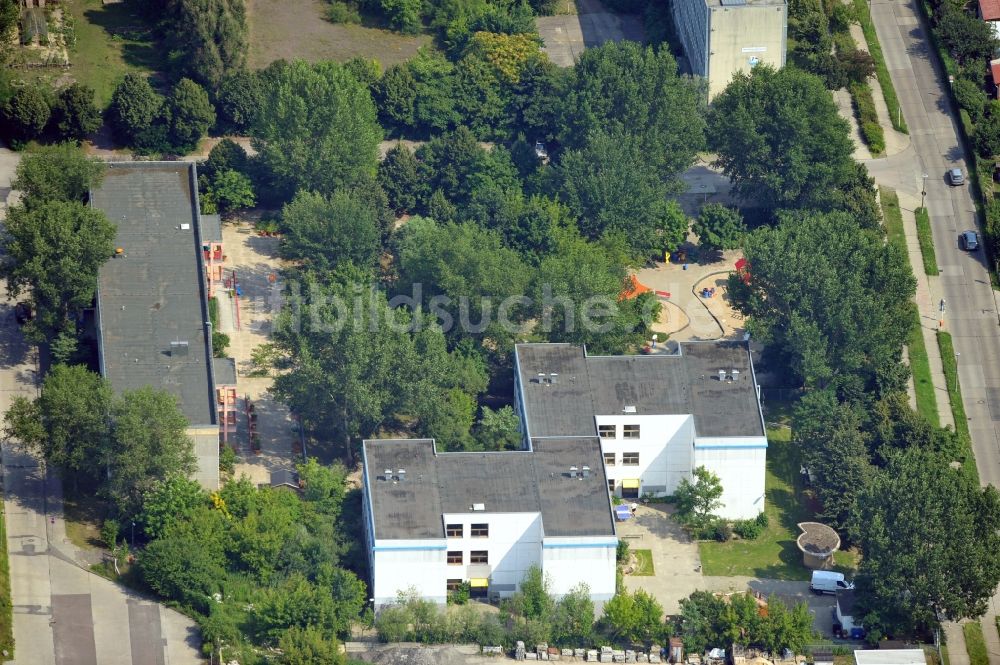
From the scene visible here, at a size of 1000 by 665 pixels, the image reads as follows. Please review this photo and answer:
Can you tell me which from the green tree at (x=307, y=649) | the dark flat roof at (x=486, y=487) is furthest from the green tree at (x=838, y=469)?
the green tree at (x=307, y=649)

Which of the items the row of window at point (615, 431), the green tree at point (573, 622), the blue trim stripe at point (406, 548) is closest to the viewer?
the green tree at point (573, 622)

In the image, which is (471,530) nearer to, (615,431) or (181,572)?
(615,431)

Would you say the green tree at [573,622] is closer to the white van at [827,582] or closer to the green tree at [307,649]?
the green tree at [307,649]

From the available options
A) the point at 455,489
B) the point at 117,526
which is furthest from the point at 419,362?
the point at 117,526

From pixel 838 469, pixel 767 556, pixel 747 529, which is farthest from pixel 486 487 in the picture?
pixel 838 469

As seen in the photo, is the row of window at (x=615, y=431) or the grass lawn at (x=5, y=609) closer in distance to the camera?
the grass lawn at (x=5, y=609)

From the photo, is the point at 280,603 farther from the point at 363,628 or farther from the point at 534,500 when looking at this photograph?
the point at 534,500
